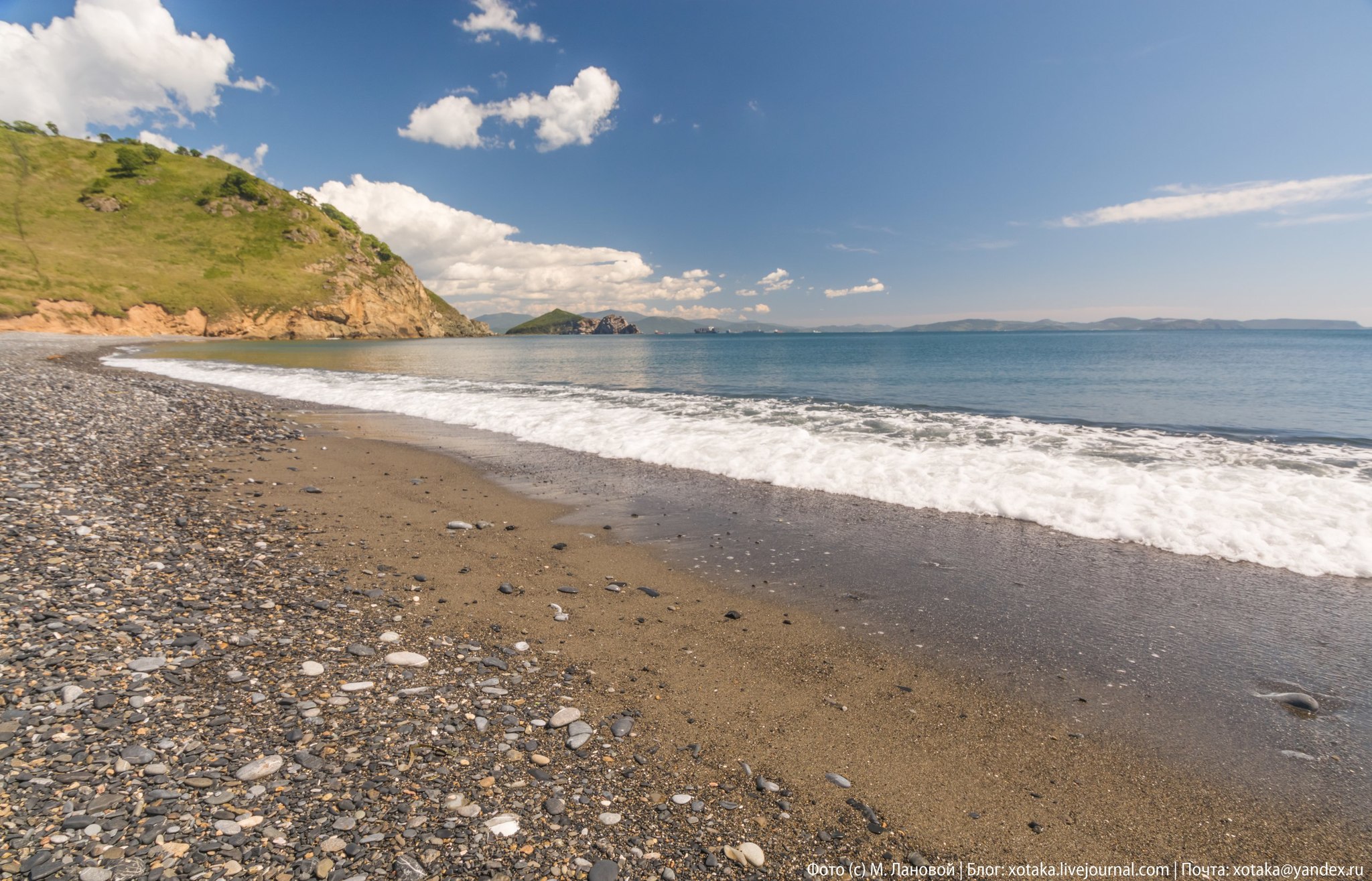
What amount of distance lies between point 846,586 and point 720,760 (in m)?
3.53

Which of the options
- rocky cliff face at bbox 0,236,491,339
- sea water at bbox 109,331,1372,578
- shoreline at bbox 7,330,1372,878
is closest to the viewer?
shoreline at bbox 7,330,1372,878

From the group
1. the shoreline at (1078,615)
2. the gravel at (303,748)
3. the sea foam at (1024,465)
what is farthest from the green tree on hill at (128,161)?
the shoreline at (1078,615)

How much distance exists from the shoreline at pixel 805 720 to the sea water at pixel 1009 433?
5.52m

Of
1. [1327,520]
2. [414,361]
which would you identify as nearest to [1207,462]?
[1327,520]

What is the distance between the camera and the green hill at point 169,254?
78.6m

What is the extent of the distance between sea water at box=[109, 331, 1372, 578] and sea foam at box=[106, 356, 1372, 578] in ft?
0.16

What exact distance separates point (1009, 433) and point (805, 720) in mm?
14549

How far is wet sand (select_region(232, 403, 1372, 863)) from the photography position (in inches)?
136

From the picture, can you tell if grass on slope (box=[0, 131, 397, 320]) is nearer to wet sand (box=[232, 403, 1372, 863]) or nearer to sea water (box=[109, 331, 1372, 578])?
sea water (box=[109, 331, 1372, 578])

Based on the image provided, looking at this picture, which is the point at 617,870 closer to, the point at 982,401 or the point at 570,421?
the point at 570,421

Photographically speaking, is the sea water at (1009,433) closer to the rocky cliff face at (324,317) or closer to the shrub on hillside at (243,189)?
the rocky cliff face at (324,317)

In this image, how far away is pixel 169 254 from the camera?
10544cm

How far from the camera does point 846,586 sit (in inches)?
274

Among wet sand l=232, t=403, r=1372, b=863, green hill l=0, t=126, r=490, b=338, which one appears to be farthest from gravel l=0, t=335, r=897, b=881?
green hill l=0, t=126, r=490, b=338
